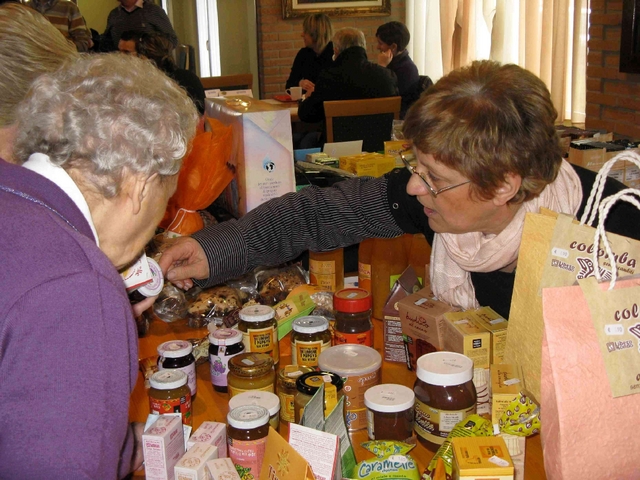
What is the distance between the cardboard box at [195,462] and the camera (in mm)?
975

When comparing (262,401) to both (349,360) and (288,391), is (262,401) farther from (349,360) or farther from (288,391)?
(349,360)

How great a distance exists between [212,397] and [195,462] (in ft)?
1.18

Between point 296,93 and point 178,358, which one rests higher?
point 296,93

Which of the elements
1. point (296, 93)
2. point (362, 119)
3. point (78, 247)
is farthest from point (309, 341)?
point (296, 93)

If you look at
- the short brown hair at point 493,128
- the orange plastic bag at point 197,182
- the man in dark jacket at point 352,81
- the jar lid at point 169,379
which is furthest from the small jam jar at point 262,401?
the man in dark jacket at point 352,81

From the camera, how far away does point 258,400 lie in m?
1.11

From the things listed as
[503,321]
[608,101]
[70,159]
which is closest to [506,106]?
[503,321]

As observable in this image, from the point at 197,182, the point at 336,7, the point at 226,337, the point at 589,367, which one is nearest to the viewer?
the point at 589,367

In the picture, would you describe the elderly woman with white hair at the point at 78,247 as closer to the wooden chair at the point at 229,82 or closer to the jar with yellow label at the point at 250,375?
the jar with yellow label at the point at 250,375

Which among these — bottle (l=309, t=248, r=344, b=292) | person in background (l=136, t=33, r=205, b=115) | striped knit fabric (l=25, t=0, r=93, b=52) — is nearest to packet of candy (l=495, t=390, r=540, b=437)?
bottle (l=309, t=248, r=344, b=292)

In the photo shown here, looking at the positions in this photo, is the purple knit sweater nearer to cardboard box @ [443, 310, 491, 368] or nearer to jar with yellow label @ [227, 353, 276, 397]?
jar with yellow label @ [227, 353, 276, 397]

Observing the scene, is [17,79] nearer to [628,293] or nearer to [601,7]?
[628,293]

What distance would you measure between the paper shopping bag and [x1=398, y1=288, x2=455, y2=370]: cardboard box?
15.8 inches

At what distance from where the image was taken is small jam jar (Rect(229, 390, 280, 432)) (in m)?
1.09
